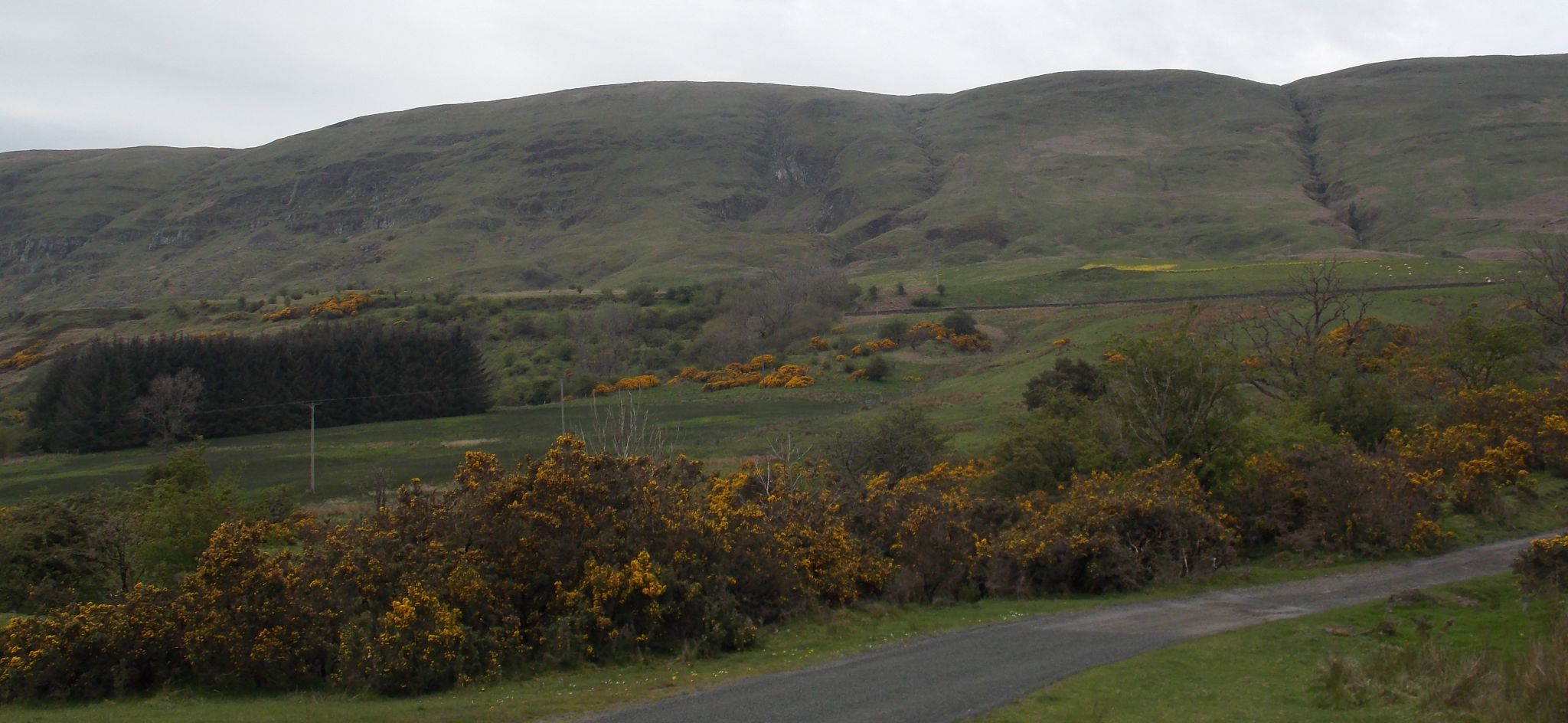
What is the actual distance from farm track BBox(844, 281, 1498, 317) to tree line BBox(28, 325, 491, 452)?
36.4 m

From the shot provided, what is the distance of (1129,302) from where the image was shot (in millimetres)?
88125

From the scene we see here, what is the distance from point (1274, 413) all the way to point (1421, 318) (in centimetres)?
3468

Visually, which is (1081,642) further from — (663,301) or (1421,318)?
(663,301)

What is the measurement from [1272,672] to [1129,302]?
7829 cm

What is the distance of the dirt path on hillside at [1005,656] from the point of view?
12.2 meters

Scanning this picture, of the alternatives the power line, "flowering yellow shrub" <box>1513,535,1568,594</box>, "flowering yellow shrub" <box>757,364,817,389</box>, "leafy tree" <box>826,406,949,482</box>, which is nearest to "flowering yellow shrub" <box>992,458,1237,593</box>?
"flowering yellow shrub" <box>1513,535,1568,594</box>

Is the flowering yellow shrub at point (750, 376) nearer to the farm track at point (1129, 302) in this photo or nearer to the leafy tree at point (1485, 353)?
the farm track at point (1129, 302)

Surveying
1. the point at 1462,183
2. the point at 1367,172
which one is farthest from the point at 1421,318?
the point at 1367,172

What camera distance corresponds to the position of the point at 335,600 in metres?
15.1

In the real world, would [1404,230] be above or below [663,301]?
above

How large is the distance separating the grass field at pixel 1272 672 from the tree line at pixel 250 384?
71.2m

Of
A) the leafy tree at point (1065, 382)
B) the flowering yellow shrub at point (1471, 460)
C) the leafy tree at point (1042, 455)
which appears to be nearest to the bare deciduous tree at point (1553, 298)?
the leafy tree at point (1065, 382)

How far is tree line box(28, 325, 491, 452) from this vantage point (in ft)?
A: 234

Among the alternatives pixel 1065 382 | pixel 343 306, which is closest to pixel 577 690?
pixel 1065 382
